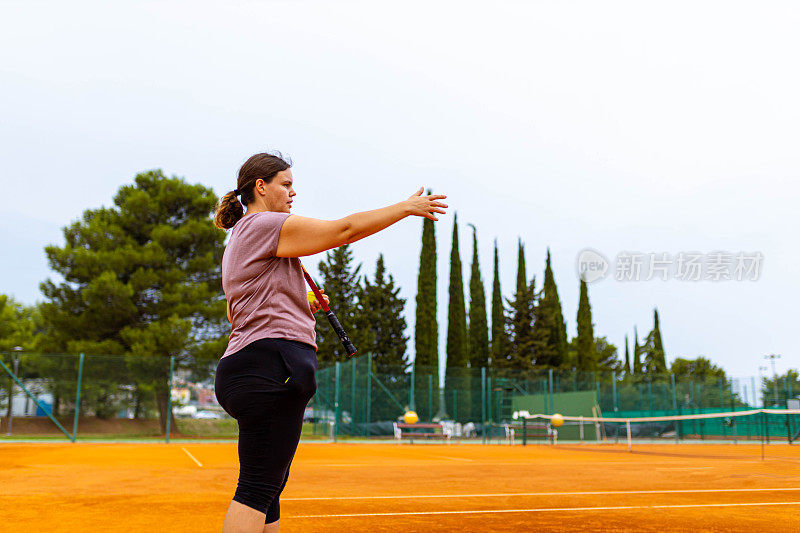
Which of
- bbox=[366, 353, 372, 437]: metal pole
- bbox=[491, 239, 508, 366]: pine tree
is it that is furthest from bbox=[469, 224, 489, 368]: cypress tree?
bbox=[366, 353, 372, 437]: metal pole

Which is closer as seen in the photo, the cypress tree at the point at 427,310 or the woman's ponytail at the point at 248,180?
the woman's ponytail at the point at 248,180

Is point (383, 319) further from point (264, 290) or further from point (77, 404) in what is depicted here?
point (264, 290)

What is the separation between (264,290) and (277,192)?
0.38 meters

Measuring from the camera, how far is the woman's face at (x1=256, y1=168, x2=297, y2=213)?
2.26 m

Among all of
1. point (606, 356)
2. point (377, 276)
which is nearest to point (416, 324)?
point (377, 276)

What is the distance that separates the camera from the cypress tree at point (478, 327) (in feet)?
129

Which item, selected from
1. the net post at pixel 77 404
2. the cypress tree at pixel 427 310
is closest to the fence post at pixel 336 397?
the net post at pixel 77 404

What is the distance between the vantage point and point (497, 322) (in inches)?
1556

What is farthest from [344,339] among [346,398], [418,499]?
[346,398]

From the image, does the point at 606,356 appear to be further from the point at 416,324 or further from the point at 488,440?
the point at 488,440

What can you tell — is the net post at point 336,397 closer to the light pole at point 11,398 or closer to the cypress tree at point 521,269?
the light pole at point 11,398

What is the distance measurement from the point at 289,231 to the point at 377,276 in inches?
1400

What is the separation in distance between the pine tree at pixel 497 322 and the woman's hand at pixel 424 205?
3628 centimetres

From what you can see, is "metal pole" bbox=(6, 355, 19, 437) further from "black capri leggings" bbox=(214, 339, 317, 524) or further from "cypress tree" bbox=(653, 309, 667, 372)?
"cypress tree" bbox=(653, 309, 667, 372)
